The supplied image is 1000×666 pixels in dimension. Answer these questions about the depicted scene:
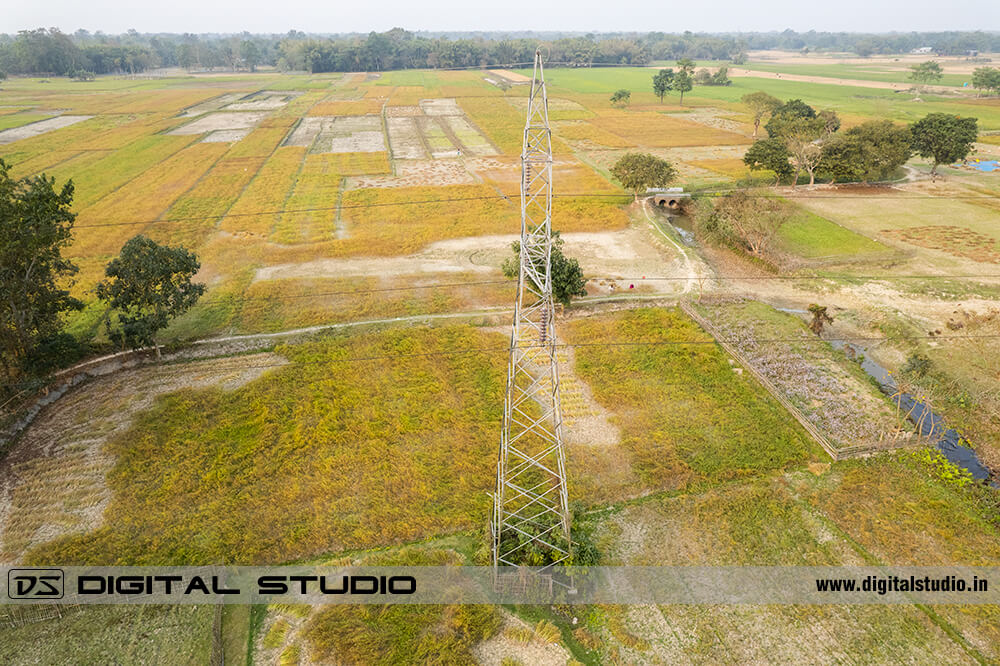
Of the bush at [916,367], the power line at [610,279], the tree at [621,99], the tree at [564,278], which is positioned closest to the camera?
the bush at [916,367]

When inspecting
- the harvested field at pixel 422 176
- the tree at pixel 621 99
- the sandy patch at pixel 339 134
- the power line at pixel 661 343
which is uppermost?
the tree at pixel 621 99

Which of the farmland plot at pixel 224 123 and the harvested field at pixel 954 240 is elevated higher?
the farmland plot at pixel 224 123

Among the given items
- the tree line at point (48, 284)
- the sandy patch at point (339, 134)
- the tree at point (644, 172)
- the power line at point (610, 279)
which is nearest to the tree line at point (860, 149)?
the tree at point (644, 172)

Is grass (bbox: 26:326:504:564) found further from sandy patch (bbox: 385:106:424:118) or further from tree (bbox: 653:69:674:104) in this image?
tree (bbox: 653:69:674:104)

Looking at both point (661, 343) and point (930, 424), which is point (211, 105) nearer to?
point (661, 343)

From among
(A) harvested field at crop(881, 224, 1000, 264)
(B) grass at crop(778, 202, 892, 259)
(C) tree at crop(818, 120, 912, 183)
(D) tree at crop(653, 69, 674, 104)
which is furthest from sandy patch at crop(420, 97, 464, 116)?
(A) harvested field at crop(881, 224, 1000, 264)

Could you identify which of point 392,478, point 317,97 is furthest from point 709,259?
point 317,97

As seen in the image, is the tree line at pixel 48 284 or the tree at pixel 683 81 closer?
the tree line at pixel 48 284

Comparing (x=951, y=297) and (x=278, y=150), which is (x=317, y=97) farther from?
(x=951, y=297)

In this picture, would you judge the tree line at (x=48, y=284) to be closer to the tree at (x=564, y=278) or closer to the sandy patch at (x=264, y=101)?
the tree at (x=564, y=278)
